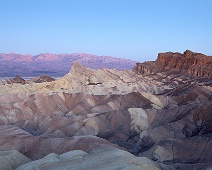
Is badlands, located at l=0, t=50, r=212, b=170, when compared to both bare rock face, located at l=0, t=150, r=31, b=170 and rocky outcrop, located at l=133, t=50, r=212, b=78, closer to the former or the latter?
bare rock face, located at l=0, t=150, r=31, b=170

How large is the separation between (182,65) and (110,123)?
2654 centimetres

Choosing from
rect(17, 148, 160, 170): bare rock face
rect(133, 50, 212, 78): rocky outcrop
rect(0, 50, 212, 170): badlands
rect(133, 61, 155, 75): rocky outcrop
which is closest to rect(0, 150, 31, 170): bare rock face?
rect(0, 50, 212, 170): badlands

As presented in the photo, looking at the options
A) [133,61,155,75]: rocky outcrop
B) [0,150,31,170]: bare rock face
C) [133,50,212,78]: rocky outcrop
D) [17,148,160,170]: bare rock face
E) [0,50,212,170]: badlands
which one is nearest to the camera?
[17,148,160,170]: bare rock face

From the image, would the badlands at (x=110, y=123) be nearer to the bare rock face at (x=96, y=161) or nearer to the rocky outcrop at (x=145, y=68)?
the bare rock face at (x=96, y=161)

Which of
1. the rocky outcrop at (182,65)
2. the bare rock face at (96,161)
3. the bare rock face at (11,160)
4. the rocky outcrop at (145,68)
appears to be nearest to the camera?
the bare rock face at (96,161)

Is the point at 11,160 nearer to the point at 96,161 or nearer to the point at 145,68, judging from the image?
the point at 96,161

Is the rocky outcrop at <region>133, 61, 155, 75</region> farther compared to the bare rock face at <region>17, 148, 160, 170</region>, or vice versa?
the rocky outcrop at <region>133, 61, 155, 75</region>

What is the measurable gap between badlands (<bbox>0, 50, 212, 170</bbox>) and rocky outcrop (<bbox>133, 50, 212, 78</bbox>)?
169 millimetres

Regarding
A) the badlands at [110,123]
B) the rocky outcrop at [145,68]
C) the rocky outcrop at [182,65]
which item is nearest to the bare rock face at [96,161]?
the badlands at [110,123]

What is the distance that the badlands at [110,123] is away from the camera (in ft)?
55.0

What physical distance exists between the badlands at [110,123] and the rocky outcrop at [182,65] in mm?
169

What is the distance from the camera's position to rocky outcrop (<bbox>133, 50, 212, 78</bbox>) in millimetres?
48188

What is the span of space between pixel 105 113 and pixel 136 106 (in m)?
4.60

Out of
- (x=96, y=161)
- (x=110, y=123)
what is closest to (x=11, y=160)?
(x=96, y=161)
